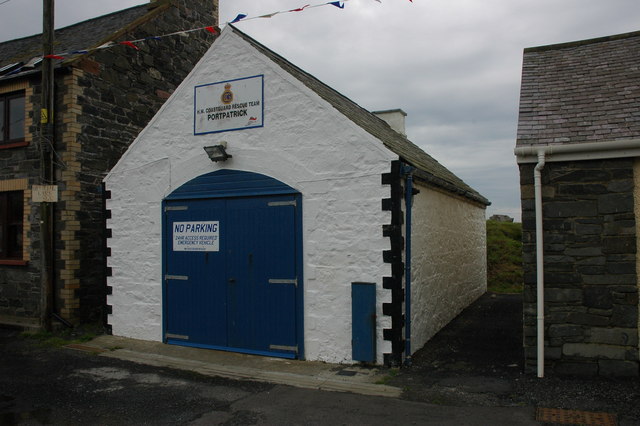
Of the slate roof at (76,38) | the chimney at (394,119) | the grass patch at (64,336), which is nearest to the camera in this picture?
the grass patch at (64,336)

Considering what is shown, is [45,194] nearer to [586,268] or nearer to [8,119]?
[8,119]

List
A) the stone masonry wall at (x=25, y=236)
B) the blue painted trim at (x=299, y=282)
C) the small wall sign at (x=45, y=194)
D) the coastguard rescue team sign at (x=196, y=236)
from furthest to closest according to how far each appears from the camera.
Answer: the stone masonry wall at (x=25, y=236), the small wall sign at (x=45, y=194), the coastguard rescue team sign at (x=196, y=236), the blue painted trim at (x=299, y=282)

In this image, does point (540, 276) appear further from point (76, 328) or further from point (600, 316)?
point (76, 328)

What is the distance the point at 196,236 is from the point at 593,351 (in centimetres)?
617

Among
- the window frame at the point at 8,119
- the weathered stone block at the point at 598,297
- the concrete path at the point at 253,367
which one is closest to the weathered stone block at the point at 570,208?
the weathered stone block at the point at 598,297

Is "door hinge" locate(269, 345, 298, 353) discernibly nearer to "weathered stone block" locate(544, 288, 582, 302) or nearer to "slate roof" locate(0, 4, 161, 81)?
"weathered stone block" locate(544, 288, 582, 302)

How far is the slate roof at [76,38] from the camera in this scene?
11.9m

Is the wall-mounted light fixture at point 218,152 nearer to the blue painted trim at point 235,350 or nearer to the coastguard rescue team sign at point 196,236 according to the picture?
the coastguard rescue team sign at point 196,236

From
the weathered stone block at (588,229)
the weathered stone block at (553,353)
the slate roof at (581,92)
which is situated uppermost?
the slate roof at (581,92)

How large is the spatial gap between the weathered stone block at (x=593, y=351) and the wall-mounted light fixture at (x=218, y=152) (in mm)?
5681

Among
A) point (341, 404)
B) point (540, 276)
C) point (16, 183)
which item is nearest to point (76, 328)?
point (16, 183)

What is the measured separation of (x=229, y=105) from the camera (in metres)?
8.85

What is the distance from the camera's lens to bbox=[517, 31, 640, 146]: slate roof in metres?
6.87

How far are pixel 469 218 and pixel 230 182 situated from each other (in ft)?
24.0
